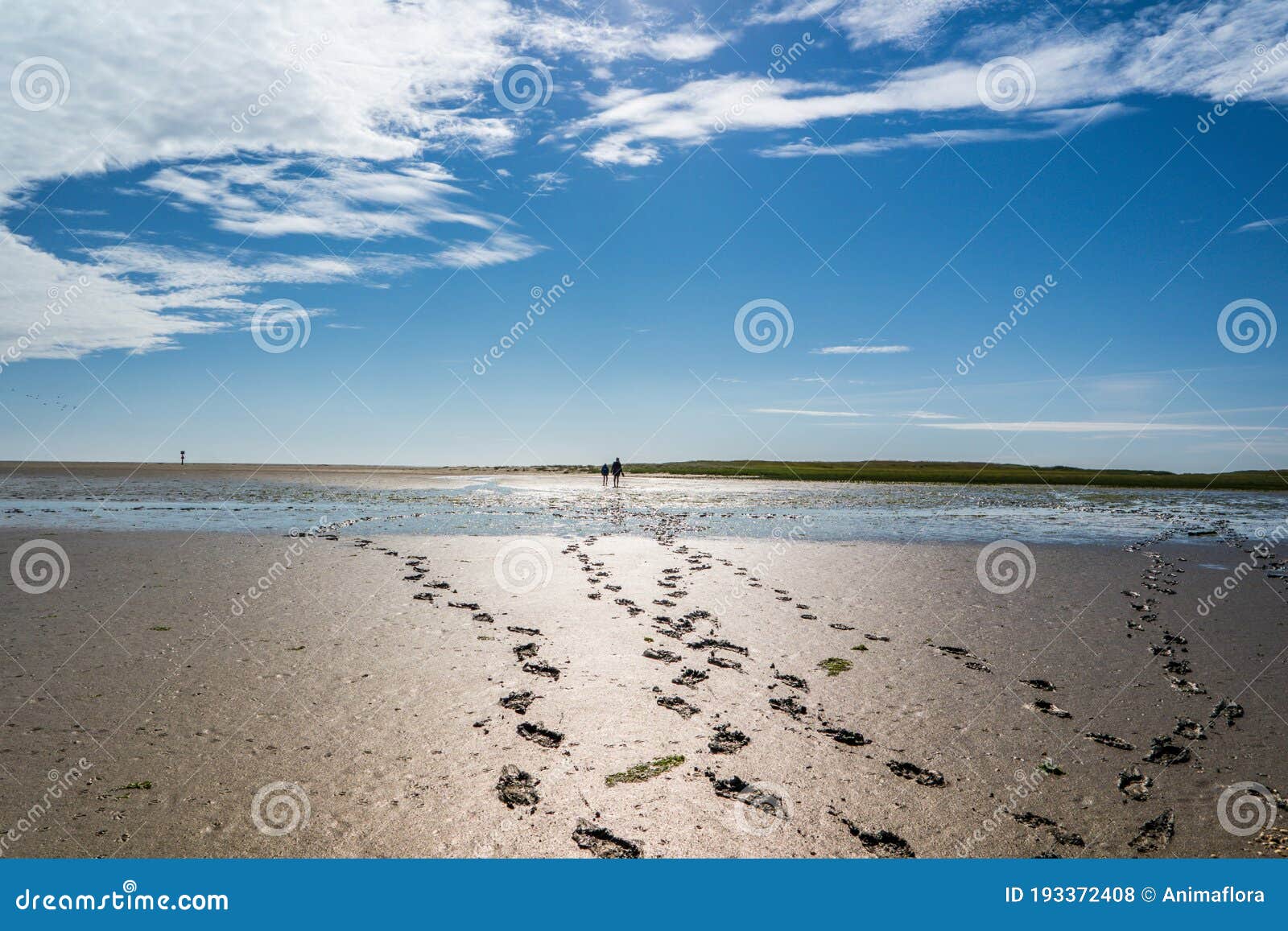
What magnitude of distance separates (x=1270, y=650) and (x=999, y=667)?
5.01 meters

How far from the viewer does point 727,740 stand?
730 centimetres

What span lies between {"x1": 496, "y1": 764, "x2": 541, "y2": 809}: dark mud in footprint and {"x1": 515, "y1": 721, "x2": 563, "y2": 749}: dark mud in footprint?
23.6 inches

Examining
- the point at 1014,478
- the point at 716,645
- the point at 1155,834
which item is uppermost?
the point at 1014,478

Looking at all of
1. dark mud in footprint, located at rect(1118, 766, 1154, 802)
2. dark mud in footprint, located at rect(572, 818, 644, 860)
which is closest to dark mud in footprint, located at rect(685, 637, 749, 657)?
dark mud in footprint, located at rect(1118, 766, 1154, 802)

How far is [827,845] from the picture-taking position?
18.0 feet

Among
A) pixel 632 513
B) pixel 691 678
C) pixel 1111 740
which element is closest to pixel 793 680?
pixel 691 678

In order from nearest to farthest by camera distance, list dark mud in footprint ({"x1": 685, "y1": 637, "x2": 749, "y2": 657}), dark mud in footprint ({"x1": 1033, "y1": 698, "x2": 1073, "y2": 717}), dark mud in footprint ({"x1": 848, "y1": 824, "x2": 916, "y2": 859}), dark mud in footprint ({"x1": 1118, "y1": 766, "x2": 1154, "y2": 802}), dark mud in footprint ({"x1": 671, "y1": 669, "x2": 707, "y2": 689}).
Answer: dark mud in footprint ({"x1": 848, "y1": 824, "x2": 916, "y2": 859}) → dark mud in footprint ({"x1": 1118, "y1": 766, "x2": 1154, "y2": 802}) → dark mud in footprint ({"x1": 1033, "y1": 698, "x2": 1073, "y2": 717}) → dark mud in footprint ({"x1": 671, "y1": 669, "x2": 707, "y2": 689}) → dark mud in footprint ({"x1": 685, "y1": 637, "x2": 749, "y2": 657})

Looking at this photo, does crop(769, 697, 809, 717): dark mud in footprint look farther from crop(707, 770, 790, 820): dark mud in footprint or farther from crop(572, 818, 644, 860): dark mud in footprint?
crop(572, 818, 644, 860): dark mud in footprint

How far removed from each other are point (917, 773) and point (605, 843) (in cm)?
326

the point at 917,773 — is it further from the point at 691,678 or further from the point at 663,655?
Answer: the point at 663,655

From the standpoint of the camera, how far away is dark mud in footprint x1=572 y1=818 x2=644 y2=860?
17.5 ft

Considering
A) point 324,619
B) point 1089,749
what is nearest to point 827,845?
point 1089,749

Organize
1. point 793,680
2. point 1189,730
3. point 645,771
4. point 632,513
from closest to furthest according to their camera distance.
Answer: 1. point 645,771
2. point 1189,730
3. point 793,680
4. point 632,513

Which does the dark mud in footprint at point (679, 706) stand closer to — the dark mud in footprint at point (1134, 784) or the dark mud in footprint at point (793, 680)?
the dark mud in footprint at point (793, 680)
